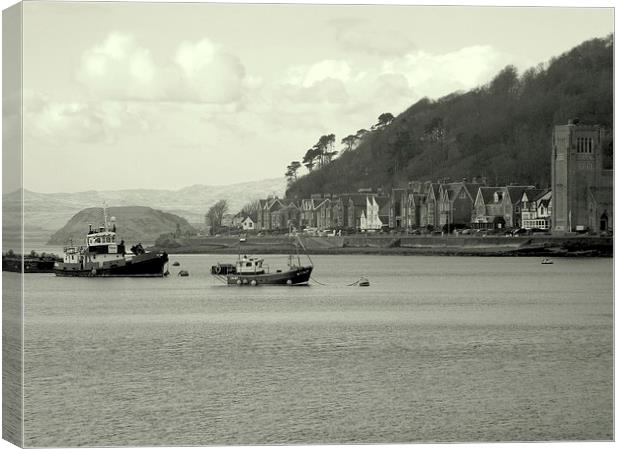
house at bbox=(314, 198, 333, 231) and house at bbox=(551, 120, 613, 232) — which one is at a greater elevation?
house at bbox=(551, 120, 613, 232)

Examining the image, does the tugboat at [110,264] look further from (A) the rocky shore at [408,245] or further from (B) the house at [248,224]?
(B) the house at [248,224]

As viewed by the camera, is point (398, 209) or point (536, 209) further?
point (398, 209)

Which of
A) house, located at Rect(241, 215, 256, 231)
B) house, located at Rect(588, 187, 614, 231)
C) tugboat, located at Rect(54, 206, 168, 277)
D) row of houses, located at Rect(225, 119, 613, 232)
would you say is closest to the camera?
house, located at Rect(588, 187, 614, 231)

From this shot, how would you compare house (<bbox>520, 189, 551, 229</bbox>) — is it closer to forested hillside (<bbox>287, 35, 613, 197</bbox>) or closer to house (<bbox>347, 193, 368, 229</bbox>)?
forested hillside (<bbox>287, 35, 613, 197</bbox>)

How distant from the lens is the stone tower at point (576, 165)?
18.7 meters

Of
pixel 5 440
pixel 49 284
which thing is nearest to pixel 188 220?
pixel 5 440

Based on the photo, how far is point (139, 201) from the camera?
1608cm

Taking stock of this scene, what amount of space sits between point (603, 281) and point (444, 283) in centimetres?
1230

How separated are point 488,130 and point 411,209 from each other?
3.33 m

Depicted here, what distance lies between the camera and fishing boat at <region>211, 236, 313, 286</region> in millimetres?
30125

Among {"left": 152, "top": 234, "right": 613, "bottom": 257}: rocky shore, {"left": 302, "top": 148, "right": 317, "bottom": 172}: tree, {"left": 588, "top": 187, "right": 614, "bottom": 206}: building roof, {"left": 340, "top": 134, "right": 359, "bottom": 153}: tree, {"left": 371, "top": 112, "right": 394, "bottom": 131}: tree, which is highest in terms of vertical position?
{"left": 371, "top": 112, "right": 394, "bottom": 131}: tree

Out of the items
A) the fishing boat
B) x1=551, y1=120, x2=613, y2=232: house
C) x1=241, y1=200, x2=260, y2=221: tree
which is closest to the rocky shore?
x1=551, y1=120, x2=613, y2=232: house

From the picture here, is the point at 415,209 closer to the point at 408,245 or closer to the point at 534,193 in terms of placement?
the point at 534,193

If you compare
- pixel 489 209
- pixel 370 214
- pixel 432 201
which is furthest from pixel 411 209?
pixel 489 209
